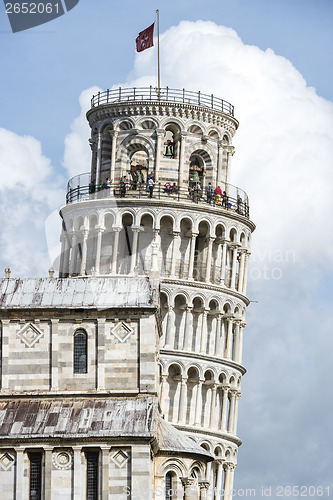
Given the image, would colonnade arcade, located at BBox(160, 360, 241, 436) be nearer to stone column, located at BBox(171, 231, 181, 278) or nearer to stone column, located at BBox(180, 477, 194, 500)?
stone column, located at BBox(171, 231, 181, 278)

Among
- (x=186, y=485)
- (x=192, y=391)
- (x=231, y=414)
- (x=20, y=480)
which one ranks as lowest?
(x=20, y=480)

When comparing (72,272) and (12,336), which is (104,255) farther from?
(12,336)

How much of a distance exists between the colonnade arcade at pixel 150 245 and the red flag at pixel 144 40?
15332 mm

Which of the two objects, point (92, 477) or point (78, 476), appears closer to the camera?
point (78, 476)

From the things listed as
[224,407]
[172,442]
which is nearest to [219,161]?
[224,407]

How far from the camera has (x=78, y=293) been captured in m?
116

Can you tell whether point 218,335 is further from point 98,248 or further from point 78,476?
point 78,476

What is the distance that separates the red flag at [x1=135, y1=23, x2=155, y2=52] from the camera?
15888 centimetres

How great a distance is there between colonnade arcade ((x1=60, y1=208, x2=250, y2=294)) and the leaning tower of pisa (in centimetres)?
9

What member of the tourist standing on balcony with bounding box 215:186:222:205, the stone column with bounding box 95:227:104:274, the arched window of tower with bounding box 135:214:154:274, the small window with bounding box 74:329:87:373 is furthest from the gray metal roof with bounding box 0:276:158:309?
the tourist standing on balcony with bounding box 215:186:222:205

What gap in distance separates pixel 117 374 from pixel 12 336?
755 centimetres

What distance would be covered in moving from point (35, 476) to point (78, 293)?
44.8 ft

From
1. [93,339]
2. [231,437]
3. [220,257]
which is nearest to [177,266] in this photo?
[220,257]

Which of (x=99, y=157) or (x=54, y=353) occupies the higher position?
(x=99, y=157)
